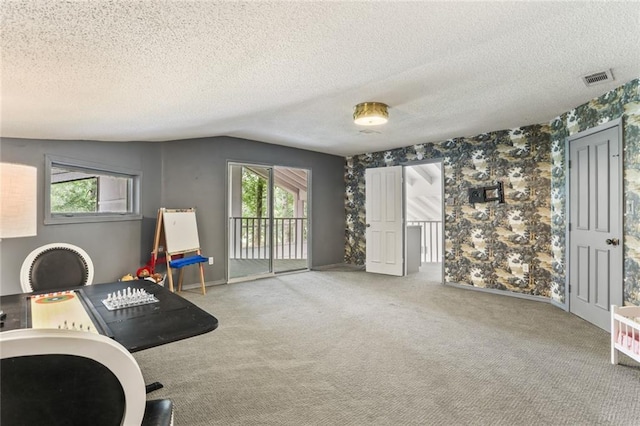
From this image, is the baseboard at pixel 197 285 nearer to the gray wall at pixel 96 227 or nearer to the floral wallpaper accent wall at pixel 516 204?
the gray wall at pixel 96 227

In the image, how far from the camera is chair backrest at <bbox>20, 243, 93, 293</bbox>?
6.97ft

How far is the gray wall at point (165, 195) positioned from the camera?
3.08 metres

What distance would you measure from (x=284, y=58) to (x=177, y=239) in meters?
3.28

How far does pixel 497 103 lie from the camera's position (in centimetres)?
342

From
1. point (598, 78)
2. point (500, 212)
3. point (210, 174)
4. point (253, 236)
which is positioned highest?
point (598, 78)

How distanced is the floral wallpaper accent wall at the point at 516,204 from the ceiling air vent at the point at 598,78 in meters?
0.36

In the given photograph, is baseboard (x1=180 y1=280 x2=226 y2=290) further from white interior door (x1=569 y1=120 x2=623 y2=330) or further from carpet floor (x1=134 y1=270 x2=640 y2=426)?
white interior door (x1=569 y1=120 x2=623 y2=330)

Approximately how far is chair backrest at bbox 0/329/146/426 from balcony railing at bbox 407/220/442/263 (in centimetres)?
732

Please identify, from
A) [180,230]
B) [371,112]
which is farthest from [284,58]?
[180,230]

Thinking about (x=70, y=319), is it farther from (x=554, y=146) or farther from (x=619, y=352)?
(x=554, y=146)

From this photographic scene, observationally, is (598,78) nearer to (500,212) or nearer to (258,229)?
(500,212)

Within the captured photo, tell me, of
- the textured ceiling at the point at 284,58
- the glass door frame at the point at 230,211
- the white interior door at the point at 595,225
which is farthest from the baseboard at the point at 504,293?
the glass door frame at the point at 230,211

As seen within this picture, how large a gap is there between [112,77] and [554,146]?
15.8ft

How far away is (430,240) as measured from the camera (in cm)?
769
